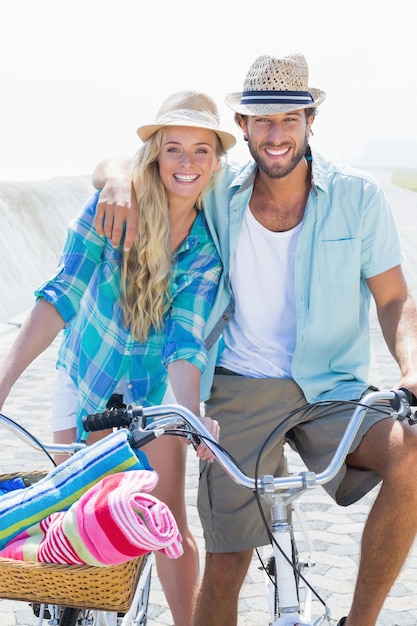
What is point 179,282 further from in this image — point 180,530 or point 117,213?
point 180,530

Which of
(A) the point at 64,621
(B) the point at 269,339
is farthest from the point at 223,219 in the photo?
(A) the point at 64,621

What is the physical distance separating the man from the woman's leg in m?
0.12

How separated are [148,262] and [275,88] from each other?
83 centimetres

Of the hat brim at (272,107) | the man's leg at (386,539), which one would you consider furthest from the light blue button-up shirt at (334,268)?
the man's leg at (386,539)

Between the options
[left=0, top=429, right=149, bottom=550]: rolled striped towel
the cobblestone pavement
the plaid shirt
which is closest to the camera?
[left=0, top=429, right=149, bottom=550]: rolled striped towel

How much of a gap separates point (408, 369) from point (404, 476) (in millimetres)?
380

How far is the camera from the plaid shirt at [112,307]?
12.8 feet

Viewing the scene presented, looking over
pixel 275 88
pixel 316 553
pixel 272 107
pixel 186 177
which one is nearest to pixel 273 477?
pixel 186 177

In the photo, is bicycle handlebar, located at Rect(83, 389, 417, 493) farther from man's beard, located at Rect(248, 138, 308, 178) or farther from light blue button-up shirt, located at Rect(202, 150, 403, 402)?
man's beard, located at Rect(248, 138, 308, 178)

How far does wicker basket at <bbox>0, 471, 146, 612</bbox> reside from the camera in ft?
8.25

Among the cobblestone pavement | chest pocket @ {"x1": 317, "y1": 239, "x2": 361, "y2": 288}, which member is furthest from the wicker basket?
chest pocket @ {"x1": 317, "y1": 239, "x2": 361, "y2": 288}

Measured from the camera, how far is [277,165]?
400 centimetres

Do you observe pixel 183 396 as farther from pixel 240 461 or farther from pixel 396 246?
pixel 396 246

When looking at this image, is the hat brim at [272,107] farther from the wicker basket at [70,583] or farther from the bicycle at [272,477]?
the wicker basket at [70,583]
